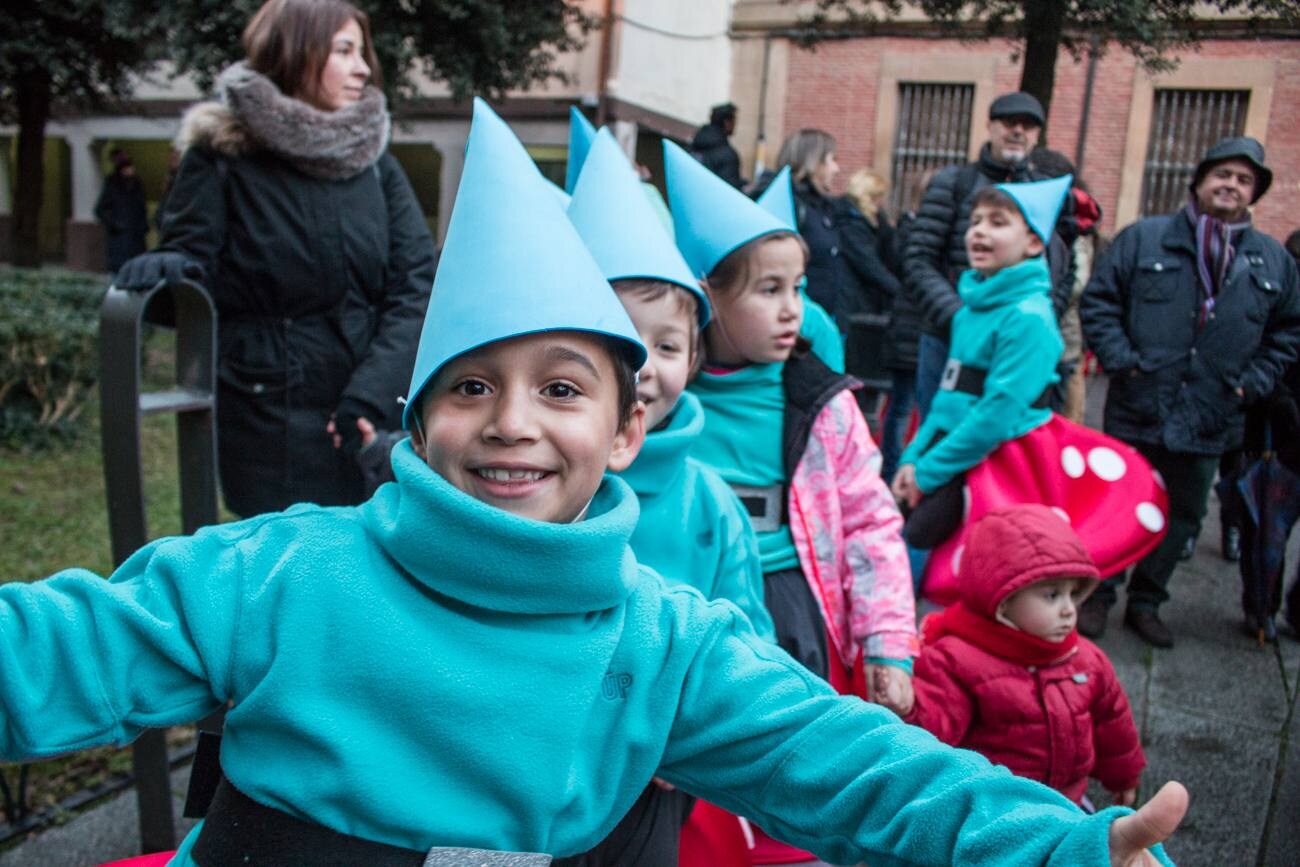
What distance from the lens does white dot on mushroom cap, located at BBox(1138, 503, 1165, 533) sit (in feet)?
12.8

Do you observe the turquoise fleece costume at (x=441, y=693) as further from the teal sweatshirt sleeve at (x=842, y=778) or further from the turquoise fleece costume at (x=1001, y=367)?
the turquoise fleece costume at (x=1001, y=367)

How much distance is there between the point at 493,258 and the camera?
4.53 ft

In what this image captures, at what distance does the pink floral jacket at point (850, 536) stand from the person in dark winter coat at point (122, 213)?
1658 cm

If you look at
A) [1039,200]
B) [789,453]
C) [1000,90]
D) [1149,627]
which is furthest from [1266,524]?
[1000,90]

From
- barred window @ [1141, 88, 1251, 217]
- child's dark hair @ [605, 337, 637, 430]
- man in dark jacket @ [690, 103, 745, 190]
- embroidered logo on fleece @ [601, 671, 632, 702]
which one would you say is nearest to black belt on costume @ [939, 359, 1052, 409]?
child's dark hair @ [605, 337, 637, 430]

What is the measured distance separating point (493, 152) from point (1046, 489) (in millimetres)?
3046

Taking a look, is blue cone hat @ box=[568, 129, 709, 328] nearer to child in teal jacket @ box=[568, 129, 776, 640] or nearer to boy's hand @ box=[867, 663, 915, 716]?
child in teal jacket @ box=[568, 129, 776, 640]

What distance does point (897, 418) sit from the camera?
6.73 meters

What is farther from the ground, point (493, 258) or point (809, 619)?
point (493, 258)

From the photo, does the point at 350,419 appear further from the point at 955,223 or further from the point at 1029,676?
the point at 955,223

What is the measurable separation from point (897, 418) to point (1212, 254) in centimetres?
233

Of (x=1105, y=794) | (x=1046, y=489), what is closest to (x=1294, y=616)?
(x=1046, y=489)

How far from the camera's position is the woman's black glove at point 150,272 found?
7.74ft

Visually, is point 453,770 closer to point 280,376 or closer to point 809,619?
point 809,619
